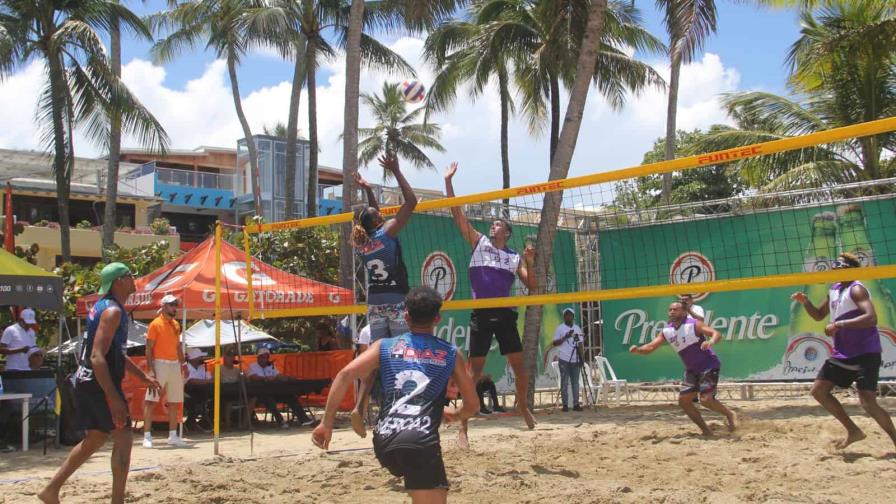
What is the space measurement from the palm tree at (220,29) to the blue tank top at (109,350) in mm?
16638

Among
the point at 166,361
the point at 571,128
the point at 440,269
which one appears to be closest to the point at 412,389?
the point at 166,361

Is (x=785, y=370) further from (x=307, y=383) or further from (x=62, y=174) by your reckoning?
(x=62, y=174)

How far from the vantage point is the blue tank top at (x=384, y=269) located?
6.43m

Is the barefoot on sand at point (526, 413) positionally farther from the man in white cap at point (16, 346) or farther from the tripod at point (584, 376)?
the man in white cap at point (16, 346)

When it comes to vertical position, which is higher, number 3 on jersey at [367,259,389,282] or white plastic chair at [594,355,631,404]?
number 3 on jersey at [367,259,389,282]

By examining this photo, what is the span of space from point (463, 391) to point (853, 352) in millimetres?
4362

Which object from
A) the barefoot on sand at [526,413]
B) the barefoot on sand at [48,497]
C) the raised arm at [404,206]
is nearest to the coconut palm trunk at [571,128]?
the barefoot on sand at [526,413]

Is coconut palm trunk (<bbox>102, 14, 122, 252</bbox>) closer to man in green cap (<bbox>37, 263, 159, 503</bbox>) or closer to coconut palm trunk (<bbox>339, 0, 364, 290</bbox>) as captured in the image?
coconut palm trunk (<bbox>339, 0, 364, 290</bbox>)

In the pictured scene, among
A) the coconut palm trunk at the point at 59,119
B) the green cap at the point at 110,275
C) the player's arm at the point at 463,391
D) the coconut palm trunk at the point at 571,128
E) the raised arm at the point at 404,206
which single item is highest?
the coconut palm trunk at the point at 59,119

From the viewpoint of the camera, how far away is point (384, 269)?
6469mm

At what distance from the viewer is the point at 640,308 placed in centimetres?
1508

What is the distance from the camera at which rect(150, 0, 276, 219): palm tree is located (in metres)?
22.7

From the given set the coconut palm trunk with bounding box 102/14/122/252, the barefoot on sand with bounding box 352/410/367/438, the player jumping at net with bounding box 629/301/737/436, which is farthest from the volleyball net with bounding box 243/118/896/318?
the coconut palm trunk with bounding box 102/14/122/252

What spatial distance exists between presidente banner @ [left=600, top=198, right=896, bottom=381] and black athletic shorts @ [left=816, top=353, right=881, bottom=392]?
570cm
